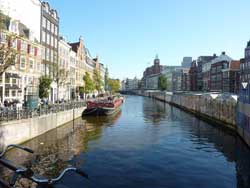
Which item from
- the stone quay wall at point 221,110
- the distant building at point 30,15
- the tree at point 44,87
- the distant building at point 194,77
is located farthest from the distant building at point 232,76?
the tree at point 44,87

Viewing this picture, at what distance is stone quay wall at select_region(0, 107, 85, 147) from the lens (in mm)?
26594

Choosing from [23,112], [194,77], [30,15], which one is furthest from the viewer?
[194,77]

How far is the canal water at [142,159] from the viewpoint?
2002cm

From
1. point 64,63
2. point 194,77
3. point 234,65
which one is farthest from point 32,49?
point 194,77

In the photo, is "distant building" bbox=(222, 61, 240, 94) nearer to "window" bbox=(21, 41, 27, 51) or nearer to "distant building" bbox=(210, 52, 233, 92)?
"distant building" bbox=(210, 52, 233, 92)

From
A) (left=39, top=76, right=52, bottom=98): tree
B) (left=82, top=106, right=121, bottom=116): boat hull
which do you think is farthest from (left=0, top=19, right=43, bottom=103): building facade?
(left=82, top=106, right=121, bottom=116): boat hull

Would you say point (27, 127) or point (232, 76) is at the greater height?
point (232, 76)

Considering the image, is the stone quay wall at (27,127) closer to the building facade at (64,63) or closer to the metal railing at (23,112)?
the metal railing at (23,112)

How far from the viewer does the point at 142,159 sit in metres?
25.5

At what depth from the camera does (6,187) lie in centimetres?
809

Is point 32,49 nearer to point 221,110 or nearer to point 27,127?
point 27,127

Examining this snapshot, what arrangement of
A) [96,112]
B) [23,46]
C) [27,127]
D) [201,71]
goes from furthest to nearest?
[201,71] → [96,112] → [23,46] → [27,127]

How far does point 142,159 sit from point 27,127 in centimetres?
1240

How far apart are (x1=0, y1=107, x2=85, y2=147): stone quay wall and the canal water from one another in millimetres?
922
